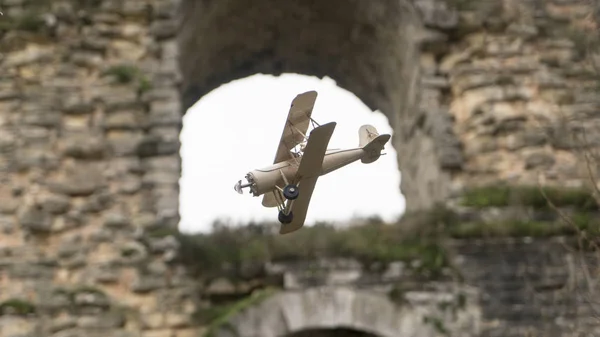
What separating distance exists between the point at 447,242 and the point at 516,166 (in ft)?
3.66

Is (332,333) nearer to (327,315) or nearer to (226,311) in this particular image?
(327,315)

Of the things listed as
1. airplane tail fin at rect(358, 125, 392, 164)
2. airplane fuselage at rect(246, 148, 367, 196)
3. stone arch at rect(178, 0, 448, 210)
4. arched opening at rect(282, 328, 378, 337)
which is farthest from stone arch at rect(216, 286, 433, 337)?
airplane fuselage at rect(246, 148, 367, 196)

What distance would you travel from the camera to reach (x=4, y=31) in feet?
27.8

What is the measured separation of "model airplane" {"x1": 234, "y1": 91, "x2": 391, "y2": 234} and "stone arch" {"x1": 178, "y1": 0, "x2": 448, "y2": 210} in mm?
4369

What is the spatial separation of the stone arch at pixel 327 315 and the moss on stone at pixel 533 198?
3.85 ft

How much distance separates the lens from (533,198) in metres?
7.92

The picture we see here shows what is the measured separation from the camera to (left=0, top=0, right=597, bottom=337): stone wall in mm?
7590

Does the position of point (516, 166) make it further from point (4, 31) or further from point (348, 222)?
point (4, 31)

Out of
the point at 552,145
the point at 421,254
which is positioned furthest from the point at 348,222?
the point at 552,145

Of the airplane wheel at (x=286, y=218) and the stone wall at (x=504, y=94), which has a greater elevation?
the stone wall at (x=504, y=94)

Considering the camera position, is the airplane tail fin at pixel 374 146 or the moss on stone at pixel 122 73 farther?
the moss on stone at pixel 122 73

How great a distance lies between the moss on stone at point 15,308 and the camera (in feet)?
24.0

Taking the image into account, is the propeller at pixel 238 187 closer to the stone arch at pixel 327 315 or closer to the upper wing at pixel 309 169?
the upper wing at pixel 309 169

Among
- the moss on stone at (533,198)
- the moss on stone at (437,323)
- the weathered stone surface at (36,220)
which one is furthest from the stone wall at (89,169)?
the moss on stone at (533,198)
